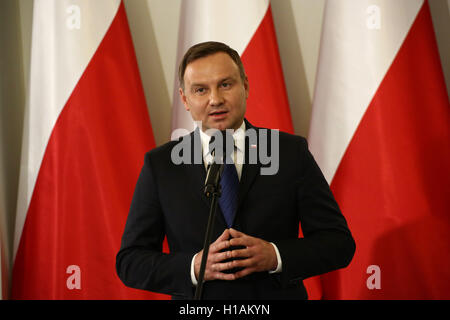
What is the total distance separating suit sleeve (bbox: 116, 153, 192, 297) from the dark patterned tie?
0.48 feet

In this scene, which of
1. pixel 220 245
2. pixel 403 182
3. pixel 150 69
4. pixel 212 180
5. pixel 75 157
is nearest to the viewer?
pixel 212 180

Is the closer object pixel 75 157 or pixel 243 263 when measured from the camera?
pixel 243 263

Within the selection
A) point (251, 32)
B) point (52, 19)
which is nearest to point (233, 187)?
point (251, 32)

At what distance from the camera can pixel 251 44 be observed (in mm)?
2188

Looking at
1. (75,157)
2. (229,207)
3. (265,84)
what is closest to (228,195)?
(229,207)

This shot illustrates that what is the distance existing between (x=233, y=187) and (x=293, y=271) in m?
0.26

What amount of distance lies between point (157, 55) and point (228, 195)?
1.43m

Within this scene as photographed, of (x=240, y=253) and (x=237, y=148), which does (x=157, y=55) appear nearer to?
(x=237, y=148)

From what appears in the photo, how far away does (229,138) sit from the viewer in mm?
1311

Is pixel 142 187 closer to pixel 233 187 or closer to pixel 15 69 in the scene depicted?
pixel 233 187

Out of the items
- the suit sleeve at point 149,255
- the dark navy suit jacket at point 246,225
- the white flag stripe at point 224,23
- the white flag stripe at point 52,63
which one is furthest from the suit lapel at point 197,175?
the white flag stripe at point 52,63

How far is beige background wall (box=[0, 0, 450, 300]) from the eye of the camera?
236 centimetres

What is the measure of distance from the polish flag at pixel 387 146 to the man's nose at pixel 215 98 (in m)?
0.98
